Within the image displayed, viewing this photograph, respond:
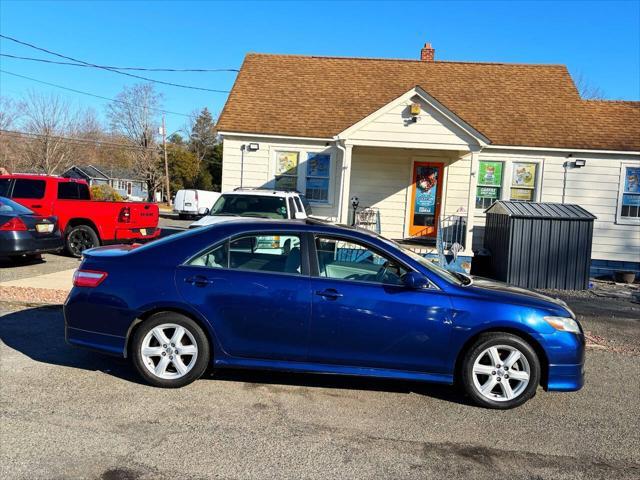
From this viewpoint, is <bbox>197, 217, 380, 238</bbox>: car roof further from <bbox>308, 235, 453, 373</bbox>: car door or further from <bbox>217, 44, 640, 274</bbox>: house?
<bbox>217, 44, 640, 274</bbox>: house

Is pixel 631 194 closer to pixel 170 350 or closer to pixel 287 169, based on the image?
pixel 287 169

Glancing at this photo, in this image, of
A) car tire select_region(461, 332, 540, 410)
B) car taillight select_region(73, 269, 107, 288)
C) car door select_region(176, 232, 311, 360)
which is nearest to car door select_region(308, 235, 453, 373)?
car door select_region(176, 232, 311, 360)

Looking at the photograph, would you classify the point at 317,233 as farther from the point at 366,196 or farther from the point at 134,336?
the point at 366,196

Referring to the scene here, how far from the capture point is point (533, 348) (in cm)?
441

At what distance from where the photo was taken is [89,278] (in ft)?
15.1

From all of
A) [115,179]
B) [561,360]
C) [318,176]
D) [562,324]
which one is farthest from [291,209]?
[115,179]

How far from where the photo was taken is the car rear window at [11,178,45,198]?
1170 centimetres

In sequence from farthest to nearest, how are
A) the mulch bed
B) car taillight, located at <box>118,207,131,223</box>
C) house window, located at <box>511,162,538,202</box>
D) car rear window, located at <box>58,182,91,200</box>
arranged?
house window, located at <box>511,162,538,202</box> < car taillight, located at <box>118,207,131,223</box> < car rear window, located at <box>58,182,91,200</box> < the mulch bed

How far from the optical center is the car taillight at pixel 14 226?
948 centimetres

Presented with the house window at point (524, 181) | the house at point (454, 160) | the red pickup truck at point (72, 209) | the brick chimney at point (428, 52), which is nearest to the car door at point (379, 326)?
the house at point (454, 160)

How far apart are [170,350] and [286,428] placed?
1299mm

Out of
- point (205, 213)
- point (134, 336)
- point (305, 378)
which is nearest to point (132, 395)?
point (134, 336)

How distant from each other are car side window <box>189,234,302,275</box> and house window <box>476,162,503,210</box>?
34.3ft

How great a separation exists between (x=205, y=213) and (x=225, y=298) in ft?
20.7
